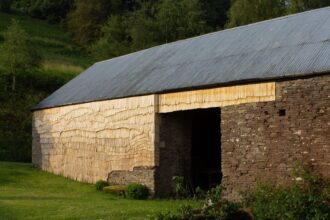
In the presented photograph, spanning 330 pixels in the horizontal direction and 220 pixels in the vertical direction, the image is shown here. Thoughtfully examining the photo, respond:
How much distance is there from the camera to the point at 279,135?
585 inches

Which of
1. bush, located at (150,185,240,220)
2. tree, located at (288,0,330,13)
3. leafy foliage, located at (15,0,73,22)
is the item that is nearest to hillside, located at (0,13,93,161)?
tree, located at (288,0,330,13)

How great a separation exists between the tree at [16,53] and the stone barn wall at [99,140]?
7.08m

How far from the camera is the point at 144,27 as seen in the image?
154 feet

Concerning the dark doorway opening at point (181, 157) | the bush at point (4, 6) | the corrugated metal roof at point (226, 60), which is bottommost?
the dark doorway opening at point (181, 157)

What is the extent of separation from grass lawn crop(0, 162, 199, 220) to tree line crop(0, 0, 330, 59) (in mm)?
21306

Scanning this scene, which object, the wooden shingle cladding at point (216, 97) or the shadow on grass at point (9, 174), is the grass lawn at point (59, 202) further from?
the wooden shingle cladding at point (216, 97)

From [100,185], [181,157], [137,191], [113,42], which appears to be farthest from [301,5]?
[137,191]

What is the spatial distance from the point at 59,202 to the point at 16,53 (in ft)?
58.9

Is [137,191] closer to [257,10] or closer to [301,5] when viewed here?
[301,5]

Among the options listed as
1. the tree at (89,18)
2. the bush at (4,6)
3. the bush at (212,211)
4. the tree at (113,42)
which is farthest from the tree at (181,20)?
the bush at (212,211)

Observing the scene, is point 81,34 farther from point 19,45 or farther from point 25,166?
point 25,166

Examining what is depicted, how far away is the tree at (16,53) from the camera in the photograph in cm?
3219

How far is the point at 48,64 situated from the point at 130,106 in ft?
76.3

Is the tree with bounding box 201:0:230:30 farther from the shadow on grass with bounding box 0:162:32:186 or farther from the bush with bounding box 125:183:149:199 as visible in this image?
the bush with bounding box 125:183:149:199
